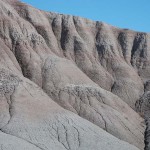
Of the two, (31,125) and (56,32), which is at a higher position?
(56,32)

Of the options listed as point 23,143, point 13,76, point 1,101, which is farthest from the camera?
→ point 13,76

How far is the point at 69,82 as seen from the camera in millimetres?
80938

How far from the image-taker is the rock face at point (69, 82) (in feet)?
210

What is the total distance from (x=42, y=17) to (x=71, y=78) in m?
21.4

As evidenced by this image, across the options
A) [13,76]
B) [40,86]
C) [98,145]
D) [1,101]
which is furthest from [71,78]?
[98,145]

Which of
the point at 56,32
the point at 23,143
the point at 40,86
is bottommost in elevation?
the point at 23,143

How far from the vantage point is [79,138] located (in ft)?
208

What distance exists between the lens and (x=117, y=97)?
82875 millimetres

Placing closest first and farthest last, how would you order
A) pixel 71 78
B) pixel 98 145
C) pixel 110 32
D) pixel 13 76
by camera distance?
pixel 98 145 < pixel 13 76 < pixel 71 78 < pixel 110 32

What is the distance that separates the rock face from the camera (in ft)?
210

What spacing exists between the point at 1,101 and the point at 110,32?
4223 cm

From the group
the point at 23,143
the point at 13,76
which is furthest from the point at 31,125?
the point at 13,76

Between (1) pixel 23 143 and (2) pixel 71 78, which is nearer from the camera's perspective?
(1) pixel 23 143

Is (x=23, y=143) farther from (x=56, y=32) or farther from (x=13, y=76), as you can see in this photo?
(x=56, y=32)
